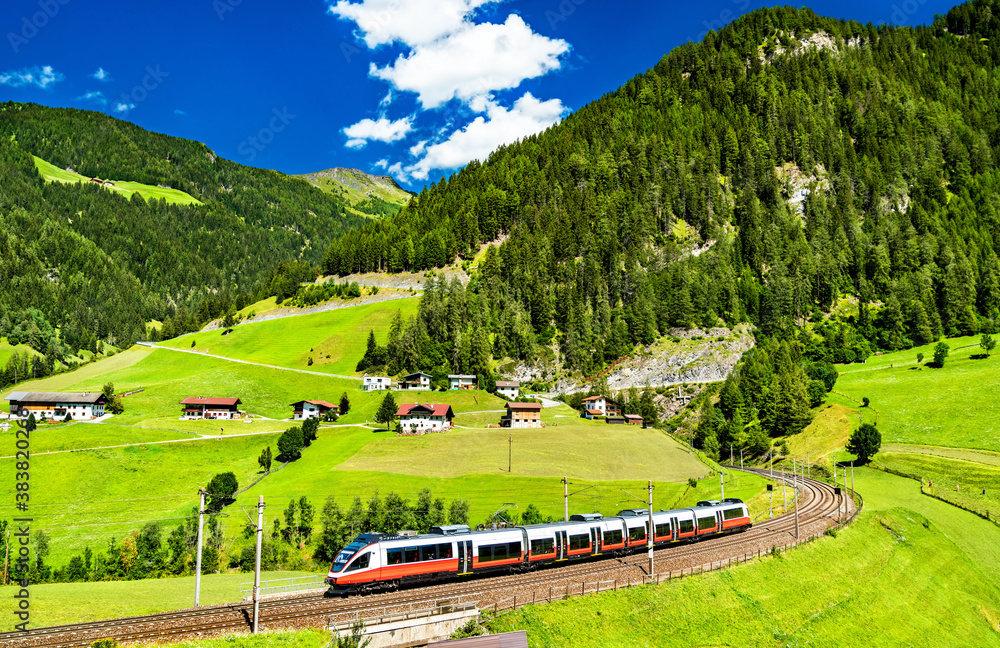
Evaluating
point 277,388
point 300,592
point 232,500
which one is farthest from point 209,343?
point 300,592

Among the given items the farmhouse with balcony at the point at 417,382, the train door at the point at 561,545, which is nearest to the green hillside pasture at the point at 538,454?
the farmhouse with balcony at the point at 417,382

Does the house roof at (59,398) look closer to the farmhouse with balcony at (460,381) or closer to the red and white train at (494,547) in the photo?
the farmhouse with balcony at (460,381)

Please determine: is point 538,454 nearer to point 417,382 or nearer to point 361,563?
point 417,382

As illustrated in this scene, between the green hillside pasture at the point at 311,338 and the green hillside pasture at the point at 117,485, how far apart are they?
5932 centimetres

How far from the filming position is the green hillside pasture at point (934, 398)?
3770 inches

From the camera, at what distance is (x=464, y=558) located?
39.3 metres

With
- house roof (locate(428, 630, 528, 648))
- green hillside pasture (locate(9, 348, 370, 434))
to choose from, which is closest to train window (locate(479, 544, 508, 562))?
house roof (locate(428, 630, 528, 648))

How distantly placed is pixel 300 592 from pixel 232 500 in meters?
48.5

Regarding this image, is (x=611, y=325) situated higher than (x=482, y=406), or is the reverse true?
(x=611, y=325)

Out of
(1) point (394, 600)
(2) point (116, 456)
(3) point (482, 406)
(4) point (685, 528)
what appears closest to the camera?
(1) point (394, 600)

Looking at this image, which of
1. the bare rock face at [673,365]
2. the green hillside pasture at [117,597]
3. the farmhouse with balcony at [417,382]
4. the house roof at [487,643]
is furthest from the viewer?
the bare rock face at [673,365]

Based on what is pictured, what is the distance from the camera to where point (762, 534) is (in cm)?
5744

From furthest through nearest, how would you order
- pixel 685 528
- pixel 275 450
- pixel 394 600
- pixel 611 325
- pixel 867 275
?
pixel 867 275 → pixel 611 325 → pixel 275 450 → pixel 685 528 → pixel 394 600

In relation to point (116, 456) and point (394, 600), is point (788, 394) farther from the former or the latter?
point (116, 456)
